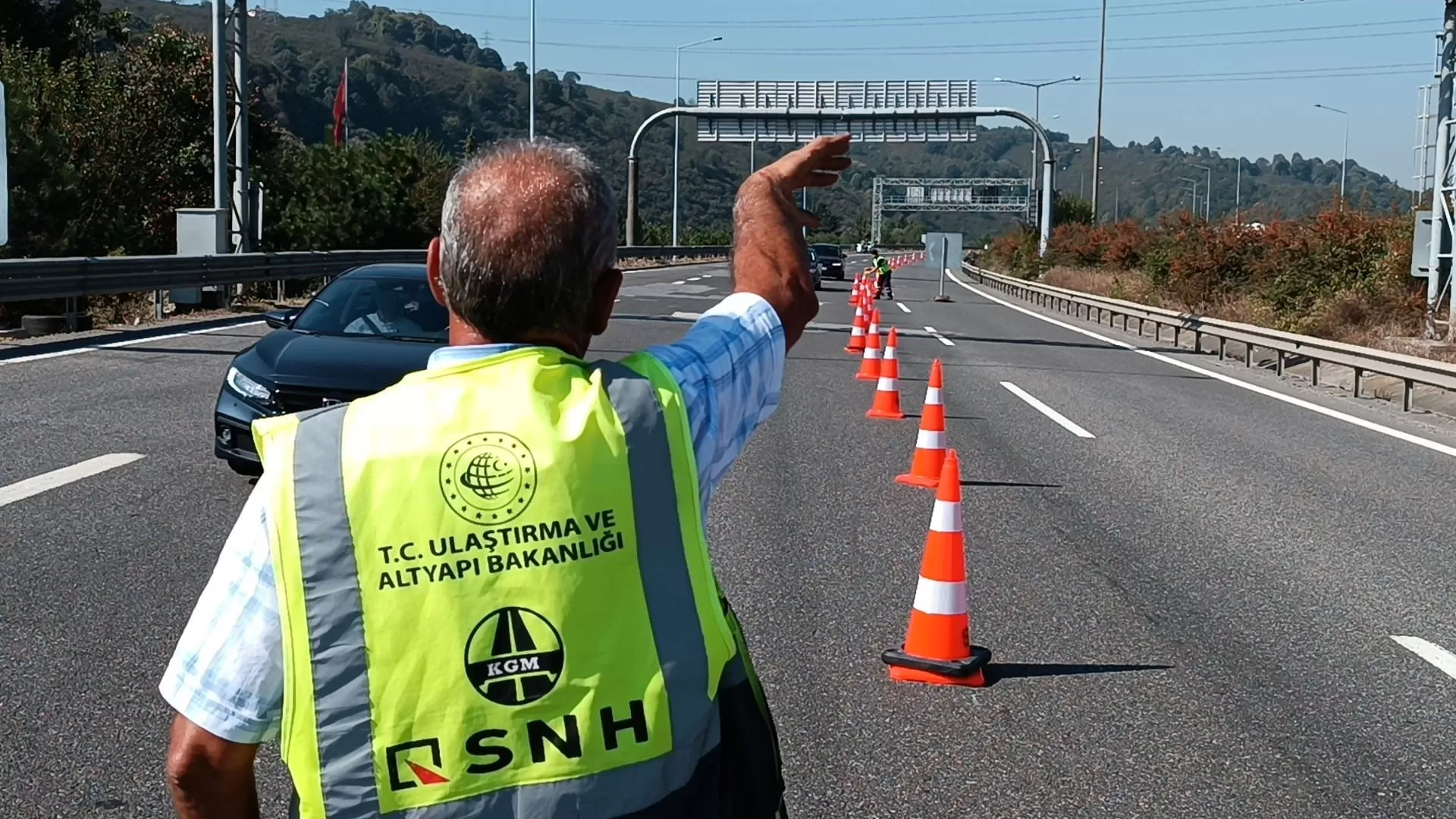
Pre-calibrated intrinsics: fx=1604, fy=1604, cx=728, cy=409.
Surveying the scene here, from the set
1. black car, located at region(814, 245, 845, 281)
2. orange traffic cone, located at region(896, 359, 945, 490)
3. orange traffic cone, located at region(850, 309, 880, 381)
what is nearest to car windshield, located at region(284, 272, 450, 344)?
orange traffic cone, located at region(896, 359, 945, 490)

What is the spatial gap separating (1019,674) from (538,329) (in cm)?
438

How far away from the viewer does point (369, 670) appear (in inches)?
78.0

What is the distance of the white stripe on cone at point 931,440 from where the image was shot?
1056 cm

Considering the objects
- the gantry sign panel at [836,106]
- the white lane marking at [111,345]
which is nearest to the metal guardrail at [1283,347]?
the white lane marking at [111,345]

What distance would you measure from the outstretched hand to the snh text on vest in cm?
71

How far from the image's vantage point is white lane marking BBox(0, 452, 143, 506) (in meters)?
9.16

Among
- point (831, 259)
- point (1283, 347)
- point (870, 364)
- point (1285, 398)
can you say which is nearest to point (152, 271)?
point (870, 364)

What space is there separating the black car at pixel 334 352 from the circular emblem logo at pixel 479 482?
695cm

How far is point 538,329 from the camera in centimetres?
219

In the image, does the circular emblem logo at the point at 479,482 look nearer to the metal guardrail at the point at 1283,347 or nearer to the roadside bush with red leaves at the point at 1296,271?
the metal guardrail at the point at 1283,347

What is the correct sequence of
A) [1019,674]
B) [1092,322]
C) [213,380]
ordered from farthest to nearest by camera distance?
[1092,322] < [213,380] < [1019,674]

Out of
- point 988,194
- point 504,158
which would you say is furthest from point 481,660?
point 988,194

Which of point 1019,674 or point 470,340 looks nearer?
point 470,340

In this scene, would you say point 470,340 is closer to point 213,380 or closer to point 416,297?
point 416,297
